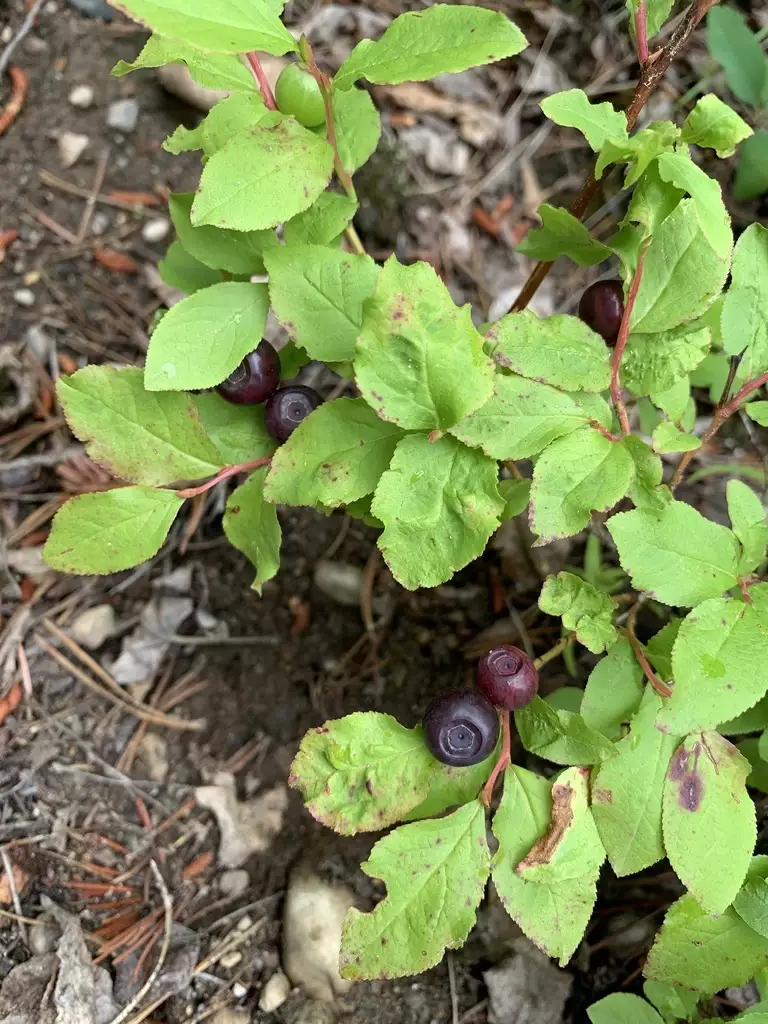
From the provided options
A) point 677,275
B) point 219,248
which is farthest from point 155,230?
point 677,275

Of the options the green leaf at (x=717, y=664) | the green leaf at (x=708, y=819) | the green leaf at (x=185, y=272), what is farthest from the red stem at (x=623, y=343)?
the green leaf at (x=185, y=272)

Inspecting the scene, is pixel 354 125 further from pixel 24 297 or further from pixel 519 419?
pixel 24 297

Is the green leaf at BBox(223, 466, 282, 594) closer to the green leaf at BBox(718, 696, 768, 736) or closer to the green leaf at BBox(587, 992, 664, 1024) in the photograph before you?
the green leaf at BBox(718, 696, 768, 736)

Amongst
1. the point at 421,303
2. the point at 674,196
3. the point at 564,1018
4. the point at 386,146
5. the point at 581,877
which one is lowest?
the point at 564,1018

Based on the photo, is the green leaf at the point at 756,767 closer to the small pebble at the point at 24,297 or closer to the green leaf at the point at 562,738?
the green leaf at the point at 562,738

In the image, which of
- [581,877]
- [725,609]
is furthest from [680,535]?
[581,877]

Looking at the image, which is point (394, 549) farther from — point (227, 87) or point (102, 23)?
point (102, 23)

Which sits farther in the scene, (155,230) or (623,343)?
(155,230)
